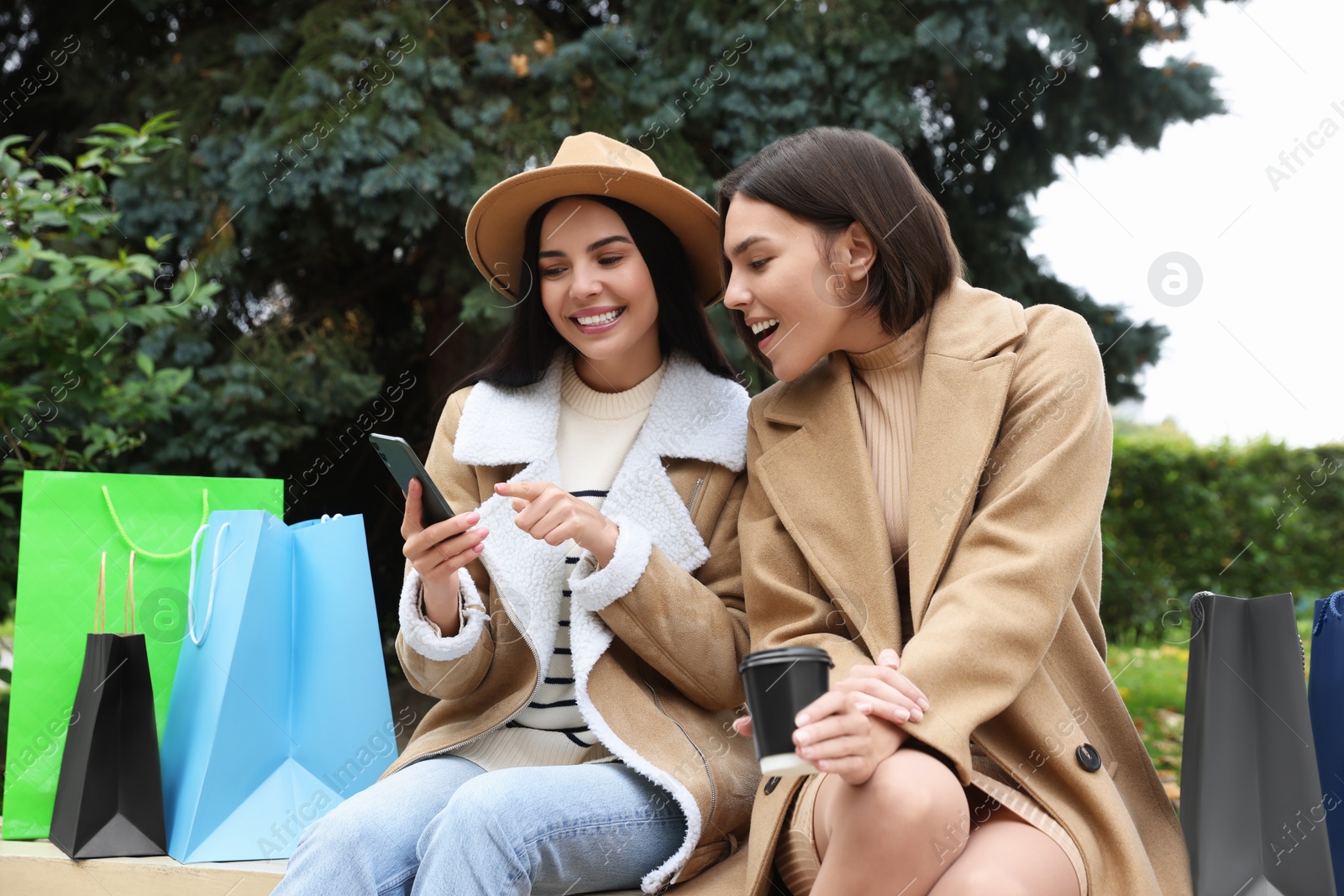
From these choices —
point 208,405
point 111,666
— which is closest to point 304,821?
point 111,666

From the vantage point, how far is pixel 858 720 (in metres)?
1.49

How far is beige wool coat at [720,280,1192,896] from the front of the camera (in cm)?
174

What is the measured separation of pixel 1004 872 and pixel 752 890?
45 cm

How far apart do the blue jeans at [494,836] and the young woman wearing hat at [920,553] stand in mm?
242

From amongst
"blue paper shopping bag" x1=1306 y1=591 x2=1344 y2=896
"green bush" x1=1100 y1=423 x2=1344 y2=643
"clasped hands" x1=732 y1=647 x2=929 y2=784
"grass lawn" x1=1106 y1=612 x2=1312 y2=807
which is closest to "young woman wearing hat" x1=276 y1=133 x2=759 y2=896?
"clasped hands" x1=732 y1=647 x2=929 y2=784

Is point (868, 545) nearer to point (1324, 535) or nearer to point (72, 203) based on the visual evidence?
point (72, 203)

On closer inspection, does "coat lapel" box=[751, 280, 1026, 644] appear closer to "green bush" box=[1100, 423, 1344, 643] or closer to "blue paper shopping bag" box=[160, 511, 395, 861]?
"blue paper shopping bag" box=[160, 511, 395, 861]

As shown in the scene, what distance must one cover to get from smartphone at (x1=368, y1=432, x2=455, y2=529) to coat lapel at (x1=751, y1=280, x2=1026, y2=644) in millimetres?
645

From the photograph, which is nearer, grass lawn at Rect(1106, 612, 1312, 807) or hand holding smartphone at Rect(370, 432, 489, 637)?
hand holding smartphone at Rect(370, 432, 489, 637)

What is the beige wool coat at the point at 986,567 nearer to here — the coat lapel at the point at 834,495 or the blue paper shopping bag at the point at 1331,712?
the coat lapel at the point at 834,495

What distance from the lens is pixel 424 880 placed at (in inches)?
71.6

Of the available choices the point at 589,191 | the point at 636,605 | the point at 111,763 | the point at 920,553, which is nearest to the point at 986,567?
the point at 920,553

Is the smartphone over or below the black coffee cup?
over

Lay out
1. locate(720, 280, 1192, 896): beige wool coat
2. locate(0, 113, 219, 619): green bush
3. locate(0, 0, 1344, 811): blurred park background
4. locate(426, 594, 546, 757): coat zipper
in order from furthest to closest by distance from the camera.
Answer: locate(0, 0, 1344, 811): blurred park background → locate(0, 113, 219, 619): green bush → locate(426, 594, 546, 757): coat zipper → locate(720, 280, 1192, 896): beige wool coat
